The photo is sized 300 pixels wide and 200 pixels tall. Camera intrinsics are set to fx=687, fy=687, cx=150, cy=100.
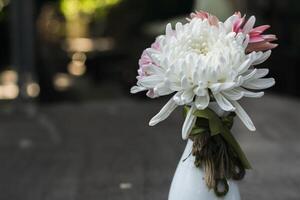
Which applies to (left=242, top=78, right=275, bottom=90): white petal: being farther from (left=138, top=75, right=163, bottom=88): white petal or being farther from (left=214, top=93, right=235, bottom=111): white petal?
(left=138, top=75, right=163, bottom=88): white petal

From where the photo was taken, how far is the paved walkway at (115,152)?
4.28 meters

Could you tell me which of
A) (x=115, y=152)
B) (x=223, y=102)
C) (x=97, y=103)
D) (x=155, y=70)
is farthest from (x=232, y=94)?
(x=97, y=103)

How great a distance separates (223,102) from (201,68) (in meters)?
0.14

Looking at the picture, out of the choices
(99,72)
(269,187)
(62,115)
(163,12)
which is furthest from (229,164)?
(99,72)

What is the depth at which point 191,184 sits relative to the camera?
7.83ft

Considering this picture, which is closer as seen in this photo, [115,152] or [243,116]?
[243,116]

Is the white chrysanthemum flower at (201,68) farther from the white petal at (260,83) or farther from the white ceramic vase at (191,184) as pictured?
the white ceramic vase at (191,184)

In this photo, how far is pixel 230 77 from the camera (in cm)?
222

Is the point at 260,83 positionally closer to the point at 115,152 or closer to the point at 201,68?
the point at 201,68

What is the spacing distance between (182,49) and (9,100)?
20.1ft

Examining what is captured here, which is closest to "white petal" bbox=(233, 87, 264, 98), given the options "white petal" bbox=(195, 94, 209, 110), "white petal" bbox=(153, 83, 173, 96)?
"white petal" bbox=(195, 94, 209, 110)

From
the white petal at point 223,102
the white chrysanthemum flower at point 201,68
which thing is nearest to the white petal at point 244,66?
the white chrysanthemum flower at point 201,68

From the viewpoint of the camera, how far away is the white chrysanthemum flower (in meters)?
2.22

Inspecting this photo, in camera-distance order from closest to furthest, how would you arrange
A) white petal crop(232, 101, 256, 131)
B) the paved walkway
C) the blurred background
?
white petal crop(232, 101, 256, 131) → the paved walkway → the blurred background
